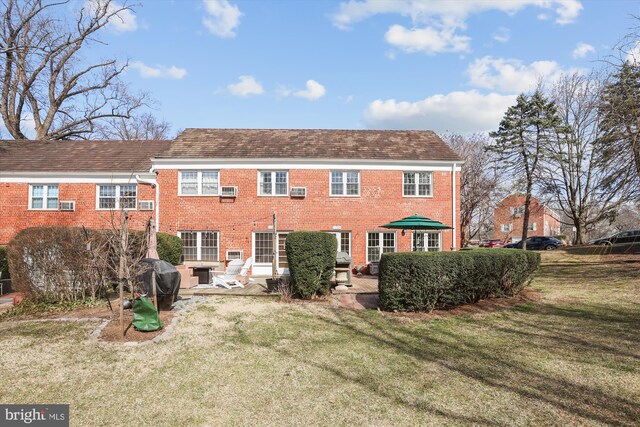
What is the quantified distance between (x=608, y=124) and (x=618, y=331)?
6.58 meters

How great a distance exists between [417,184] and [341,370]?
46.5 feet

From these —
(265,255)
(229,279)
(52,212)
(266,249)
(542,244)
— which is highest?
(52,212)

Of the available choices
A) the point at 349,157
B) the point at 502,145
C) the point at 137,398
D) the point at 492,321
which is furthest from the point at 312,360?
the point at 502,145

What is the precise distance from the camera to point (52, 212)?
1894 cm

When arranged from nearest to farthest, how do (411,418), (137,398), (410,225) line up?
(411,418), (137,398), (410,225)

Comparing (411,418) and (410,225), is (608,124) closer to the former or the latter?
(410,225)

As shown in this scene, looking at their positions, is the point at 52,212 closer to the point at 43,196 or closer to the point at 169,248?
the point at 43,196

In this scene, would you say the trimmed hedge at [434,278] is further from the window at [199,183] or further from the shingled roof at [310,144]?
the window at [199,183]

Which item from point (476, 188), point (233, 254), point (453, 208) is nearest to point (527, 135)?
point (476, 188)

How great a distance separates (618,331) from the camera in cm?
782

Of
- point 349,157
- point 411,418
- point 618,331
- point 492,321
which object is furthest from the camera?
point 349,157

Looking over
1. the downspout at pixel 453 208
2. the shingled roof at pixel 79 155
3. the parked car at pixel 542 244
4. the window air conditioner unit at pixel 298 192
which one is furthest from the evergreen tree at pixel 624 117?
the parked car at pixel 542 244

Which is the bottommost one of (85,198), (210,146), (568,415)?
(568,415)

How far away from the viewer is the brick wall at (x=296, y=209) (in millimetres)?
17969
